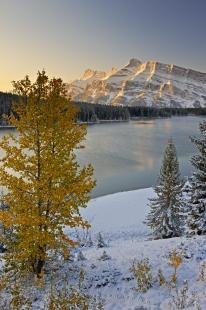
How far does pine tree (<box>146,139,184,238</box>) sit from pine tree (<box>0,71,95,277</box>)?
51.1 ft

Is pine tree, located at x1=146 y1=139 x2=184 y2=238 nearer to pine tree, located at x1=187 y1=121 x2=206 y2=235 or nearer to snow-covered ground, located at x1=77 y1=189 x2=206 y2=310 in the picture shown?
pine tree, located at x1=187 y1=121 x2=206 y2=235

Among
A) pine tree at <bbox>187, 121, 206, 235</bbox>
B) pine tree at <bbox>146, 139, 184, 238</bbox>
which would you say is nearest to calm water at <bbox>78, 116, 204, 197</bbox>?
pine tree at <bbox>146, 139, 184, 238</bbox>

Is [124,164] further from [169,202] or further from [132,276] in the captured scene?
[132,276]

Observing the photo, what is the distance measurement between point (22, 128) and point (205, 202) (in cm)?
1382

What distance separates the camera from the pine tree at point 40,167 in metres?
14.1

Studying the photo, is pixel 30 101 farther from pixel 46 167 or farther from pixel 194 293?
pixel 194 293

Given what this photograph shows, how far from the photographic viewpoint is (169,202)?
2967 centimetres

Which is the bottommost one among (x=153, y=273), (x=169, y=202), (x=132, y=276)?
(x=169, y=202)

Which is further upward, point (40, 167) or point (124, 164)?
point (40, 167)

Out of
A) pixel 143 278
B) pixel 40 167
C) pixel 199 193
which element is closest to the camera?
pixel 143 278

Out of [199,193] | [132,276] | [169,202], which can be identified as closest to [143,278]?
[132,276]

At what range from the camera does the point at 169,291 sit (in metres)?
11.6

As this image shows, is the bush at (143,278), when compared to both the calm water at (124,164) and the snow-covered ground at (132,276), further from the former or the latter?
the calm water at (124,164)

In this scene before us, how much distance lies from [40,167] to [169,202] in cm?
1707
